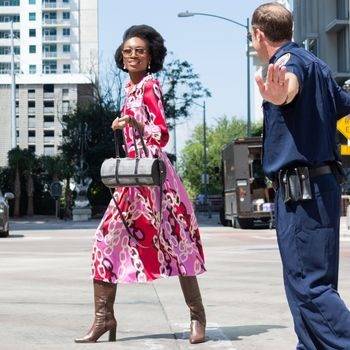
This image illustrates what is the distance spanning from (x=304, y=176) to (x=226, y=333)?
2677 mm

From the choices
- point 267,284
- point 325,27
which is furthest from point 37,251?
point 325,27

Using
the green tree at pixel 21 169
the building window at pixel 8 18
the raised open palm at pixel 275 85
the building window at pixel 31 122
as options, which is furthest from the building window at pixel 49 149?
the raised open palm at pixel 275 85

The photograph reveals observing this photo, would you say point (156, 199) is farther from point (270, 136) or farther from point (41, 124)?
point (41, 124)

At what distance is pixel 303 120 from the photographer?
4.57 metres

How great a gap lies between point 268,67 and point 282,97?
149 millimetres

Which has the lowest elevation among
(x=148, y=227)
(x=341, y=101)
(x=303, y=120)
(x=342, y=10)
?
(x=148, y=227)

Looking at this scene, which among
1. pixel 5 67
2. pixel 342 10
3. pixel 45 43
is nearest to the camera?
pixel 342 10

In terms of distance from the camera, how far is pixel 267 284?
11.0m

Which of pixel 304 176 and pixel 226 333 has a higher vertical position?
pixel 304 176

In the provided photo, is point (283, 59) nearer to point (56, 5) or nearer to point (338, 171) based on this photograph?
point (338, 171)

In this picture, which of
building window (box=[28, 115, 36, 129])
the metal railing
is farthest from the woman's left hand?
the metal railing

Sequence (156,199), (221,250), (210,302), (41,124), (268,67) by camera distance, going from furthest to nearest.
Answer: (41,124)
(221,250)
(210,302)
(156,199)
(268,67)

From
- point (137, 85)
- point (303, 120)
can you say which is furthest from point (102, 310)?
point (303, 120)

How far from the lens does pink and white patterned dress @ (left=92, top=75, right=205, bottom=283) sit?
254 inches
